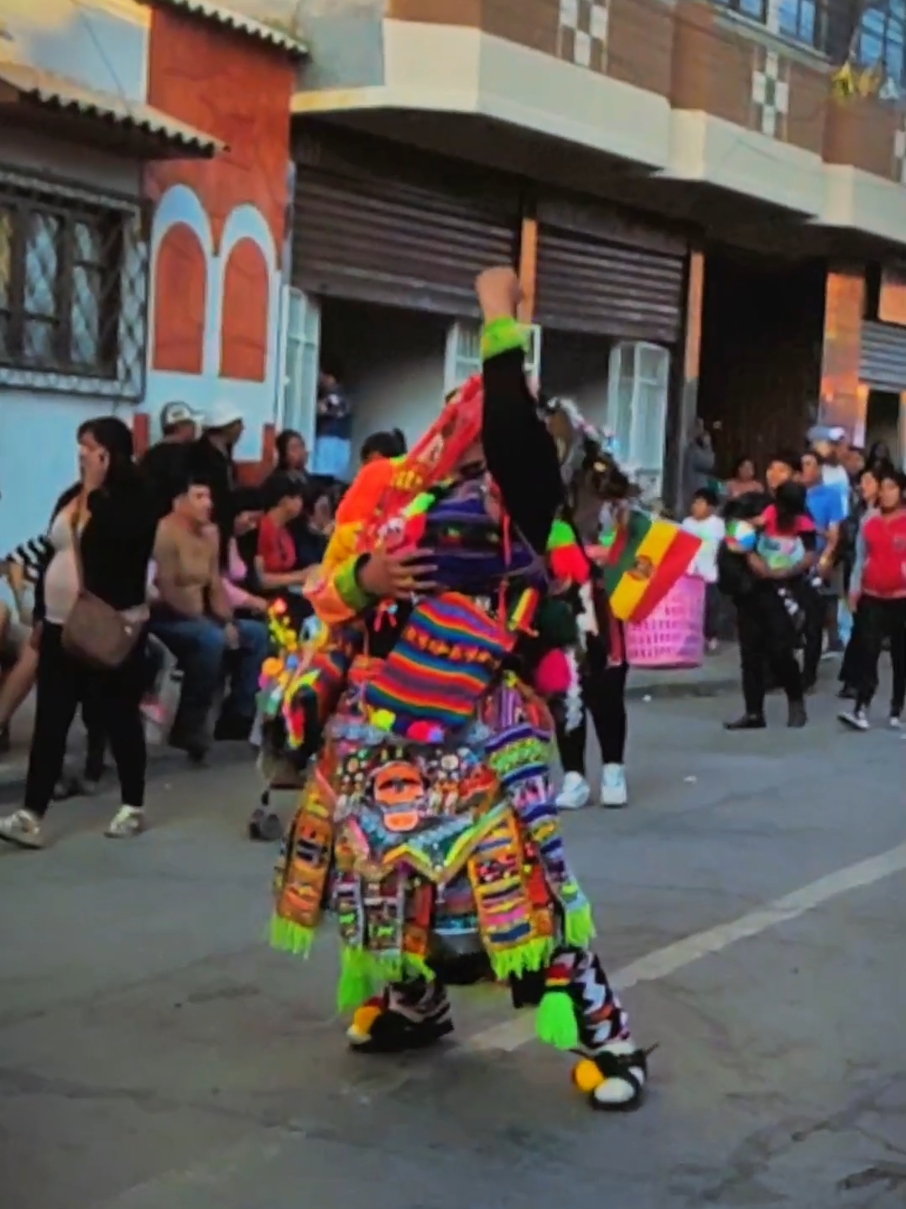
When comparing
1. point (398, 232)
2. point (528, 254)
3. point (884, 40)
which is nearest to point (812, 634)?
point (398, 232)

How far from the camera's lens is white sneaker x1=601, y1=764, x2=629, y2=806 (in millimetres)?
9711

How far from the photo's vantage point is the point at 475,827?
4.77 metres

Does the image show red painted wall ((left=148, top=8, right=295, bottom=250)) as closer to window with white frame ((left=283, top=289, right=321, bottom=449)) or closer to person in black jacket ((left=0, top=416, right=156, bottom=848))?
window with white frame ((left=283, top=289, right=321, bottom=449))

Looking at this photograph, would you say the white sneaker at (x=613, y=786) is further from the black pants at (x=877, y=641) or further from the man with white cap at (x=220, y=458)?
the black pants at (x=877, y=641)

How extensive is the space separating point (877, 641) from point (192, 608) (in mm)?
5350

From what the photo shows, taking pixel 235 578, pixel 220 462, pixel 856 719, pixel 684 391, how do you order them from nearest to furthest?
pixel 235 578 → pixel 220 462 → pixel 856 719 → pixel 684 391

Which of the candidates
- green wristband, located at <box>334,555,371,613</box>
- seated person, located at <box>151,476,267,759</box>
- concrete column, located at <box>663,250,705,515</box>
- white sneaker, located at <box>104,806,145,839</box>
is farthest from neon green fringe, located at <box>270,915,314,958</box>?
concrete column, located at <box>663,250,705,515</box>

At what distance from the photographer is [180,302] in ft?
45.4

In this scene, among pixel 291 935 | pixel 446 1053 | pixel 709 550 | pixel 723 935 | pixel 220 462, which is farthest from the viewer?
pixel 709 550

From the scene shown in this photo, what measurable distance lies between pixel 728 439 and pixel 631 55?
765 centimetres

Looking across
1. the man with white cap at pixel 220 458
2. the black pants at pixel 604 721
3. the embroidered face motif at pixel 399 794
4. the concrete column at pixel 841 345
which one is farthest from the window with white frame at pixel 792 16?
the embroidered face motif at pixel 399 794

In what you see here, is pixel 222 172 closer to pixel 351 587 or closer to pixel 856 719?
pixel 856 719

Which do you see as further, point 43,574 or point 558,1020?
point 43,574

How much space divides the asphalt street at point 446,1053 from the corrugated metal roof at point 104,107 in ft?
15.5
